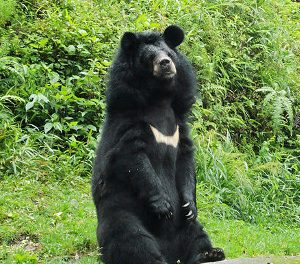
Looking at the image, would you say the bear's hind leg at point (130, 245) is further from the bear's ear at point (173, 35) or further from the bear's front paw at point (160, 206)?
the bear's ear at point (173, 35)

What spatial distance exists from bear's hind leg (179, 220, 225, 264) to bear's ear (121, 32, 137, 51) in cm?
155

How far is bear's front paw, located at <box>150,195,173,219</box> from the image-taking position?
5664 millimetres

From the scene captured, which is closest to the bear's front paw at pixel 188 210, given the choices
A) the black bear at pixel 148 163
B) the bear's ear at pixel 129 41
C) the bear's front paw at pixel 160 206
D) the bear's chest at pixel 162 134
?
the black bear at pixel 148 163

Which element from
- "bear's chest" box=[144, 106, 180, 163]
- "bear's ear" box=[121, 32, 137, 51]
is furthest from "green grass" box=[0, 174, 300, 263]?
"bear's ear" box=[121, 32, 137, 51]

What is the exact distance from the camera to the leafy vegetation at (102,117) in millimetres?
7625

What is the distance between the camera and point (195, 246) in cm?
591

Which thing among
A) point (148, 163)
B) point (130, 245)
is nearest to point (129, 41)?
point (148, 163)

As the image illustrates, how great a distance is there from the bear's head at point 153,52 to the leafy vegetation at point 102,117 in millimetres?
1646

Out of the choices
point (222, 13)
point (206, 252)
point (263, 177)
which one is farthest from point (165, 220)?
point (222, 13)

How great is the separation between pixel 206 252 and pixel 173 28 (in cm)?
193

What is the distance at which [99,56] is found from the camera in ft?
35.6

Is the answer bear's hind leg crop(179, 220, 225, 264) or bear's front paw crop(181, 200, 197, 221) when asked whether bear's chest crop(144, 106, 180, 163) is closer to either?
bear's front paw crop(181, 200, 197, 221)

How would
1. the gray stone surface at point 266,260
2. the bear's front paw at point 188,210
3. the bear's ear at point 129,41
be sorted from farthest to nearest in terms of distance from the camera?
the bear's ear at point 129,41
the bear's front paw at point 188,210
the gray stone surface at point 266,260

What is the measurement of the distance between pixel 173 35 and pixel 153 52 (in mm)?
360
